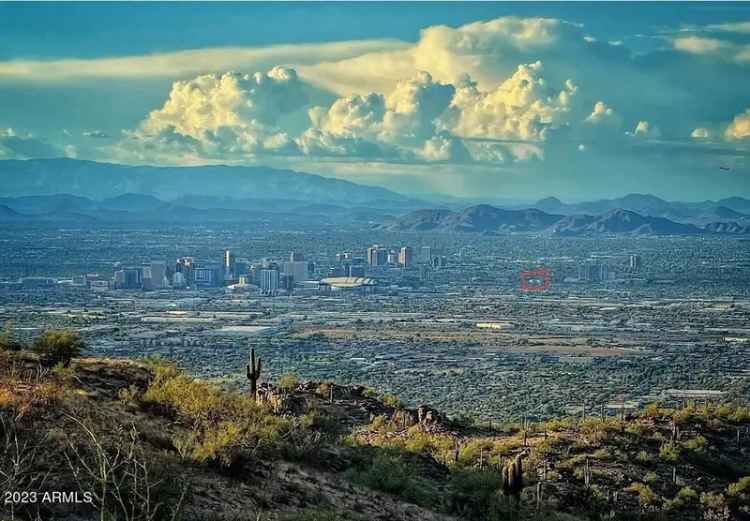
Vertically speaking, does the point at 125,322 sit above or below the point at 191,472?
below

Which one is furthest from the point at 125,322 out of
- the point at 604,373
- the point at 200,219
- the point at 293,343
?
the point at 200,219

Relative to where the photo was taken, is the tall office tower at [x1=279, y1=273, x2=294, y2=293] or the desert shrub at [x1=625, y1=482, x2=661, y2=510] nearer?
the desert shrub at [x1=625, y1=482, x2=661, y2=510]

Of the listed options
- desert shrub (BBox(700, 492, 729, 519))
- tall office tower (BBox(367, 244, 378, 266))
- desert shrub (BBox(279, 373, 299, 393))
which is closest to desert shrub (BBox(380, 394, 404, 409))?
desert shrub (BBox(279, 373, 299, 393))

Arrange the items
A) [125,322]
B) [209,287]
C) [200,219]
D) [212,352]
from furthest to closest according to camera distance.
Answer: [200,219] < [209,287] < [125,322] < [212,352]

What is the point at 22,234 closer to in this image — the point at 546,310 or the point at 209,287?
the point at 209,287

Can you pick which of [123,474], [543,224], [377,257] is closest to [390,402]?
[123,474]

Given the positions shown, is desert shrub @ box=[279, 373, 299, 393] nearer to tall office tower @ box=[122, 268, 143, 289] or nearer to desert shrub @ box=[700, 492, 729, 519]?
desert shrub @ box=[700, 492, 729, 519]

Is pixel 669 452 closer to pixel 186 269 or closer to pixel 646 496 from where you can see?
pixel 646 496
